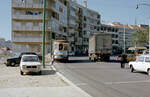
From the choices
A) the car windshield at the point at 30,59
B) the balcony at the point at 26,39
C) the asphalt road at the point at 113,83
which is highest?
the balcony at the point at 26,39

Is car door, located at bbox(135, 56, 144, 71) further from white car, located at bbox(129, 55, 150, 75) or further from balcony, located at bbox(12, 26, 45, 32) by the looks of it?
balcony, located at bbox(12, 26, 45, 32)

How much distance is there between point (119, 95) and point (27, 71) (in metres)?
8.74

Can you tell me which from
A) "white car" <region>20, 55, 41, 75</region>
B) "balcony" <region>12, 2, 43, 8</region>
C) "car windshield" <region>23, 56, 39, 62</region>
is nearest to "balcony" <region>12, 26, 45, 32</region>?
"balcony" <region>12, 2, 43, 8</region>

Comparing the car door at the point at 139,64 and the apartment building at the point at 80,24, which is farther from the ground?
the apartment building at the point at 80,24

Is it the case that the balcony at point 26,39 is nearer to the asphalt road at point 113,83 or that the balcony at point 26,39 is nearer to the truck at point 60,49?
the truck at point 60,49

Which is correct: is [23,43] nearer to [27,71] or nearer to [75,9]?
[75,9]

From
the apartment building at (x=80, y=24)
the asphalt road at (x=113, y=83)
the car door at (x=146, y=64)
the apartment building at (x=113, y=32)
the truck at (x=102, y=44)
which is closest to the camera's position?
the asphalt road at (x=113, y=83)

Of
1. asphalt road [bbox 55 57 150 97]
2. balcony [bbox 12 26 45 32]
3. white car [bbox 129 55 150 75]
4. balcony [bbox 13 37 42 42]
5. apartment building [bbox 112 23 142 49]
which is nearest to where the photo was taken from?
asphalt road [bbox 55 57 150 97]

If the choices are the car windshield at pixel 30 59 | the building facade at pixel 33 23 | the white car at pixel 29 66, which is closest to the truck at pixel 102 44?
the car windshield at pixel 30 59

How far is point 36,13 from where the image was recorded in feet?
203

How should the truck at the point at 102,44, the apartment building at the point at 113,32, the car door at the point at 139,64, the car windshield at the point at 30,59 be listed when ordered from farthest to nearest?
the apartment building at the point at 113,32 → the truck at the point at 102,44 → the car door at the point at 139,64 → the car windshield at the point at 30,59

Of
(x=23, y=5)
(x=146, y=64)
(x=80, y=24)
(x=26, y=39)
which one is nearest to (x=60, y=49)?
(x=146, y=64)

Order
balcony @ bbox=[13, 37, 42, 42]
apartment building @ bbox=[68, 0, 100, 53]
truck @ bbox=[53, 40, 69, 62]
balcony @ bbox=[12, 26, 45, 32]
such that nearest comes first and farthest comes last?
truck @ bbox=[53, 40, 69, 62]
balcony @ bbox=[12, 26, 45, 32]
balcony @ bbox=[13, 37, 42, 42]
apartment building @ bbox=[68, 0, 100, 53]

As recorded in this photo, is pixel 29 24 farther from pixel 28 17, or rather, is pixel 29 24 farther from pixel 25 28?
pixel 28 17
